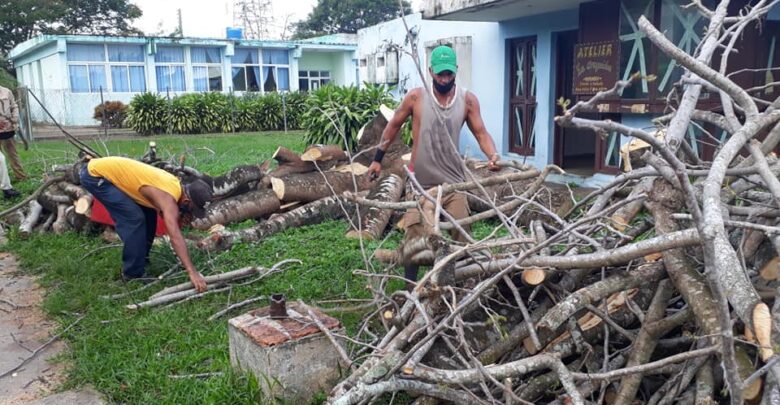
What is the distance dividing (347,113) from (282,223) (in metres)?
5.04

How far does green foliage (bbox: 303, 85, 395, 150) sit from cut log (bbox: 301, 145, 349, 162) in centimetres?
307

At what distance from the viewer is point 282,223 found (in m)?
6.78

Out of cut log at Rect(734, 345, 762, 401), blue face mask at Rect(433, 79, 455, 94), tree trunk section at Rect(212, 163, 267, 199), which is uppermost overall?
blue face mask at Rect(433, 79, 455, 94)

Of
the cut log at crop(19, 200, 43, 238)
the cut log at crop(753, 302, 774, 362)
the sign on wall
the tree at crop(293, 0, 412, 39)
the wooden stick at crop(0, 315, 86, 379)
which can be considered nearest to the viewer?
the cut log at crop(753, 302, 774, 362)

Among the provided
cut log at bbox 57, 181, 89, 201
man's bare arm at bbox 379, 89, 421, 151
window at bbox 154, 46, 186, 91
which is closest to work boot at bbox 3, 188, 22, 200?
cut log at bbox 57, 181, 89, 201

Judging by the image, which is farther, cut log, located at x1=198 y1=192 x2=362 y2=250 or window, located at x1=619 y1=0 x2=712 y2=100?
window, located at x1=619 y1=0 x2=712 y2=100

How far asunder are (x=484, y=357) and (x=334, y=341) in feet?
2.44

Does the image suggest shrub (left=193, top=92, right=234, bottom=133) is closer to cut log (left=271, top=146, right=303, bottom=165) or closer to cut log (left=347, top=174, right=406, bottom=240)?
cut log (left=271, top=146, right=303, bottom=165)

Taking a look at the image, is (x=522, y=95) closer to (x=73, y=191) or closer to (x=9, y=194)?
(x=73, y=191)

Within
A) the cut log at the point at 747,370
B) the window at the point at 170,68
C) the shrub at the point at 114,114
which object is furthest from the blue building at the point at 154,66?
the cut log at the point at 747,370

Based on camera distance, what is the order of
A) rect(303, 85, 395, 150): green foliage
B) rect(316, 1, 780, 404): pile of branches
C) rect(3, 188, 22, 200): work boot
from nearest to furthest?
rect(316, 1, 780, 404): pile of branches < rect(3, 188, 22, 200): work boot < rect(303, 85, 395, 150): green foliage

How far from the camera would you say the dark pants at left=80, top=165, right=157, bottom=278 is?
525 centimetres

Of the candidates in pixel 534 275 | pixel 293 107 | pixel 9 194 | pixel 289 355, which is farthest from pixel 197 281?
pixel 293 107

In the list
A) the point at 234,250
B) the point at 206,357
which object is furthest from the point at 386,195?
the point at 206,357
